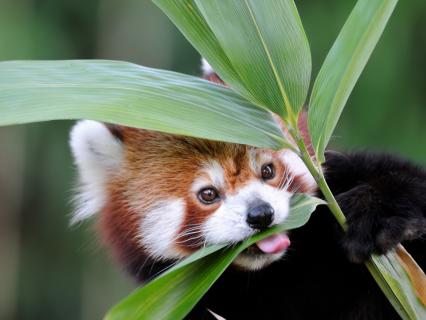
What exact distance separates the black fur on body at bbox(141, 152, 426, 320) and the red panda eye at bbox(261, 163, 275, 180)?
19cm

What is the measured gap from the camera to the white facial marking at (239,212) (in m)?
1.72

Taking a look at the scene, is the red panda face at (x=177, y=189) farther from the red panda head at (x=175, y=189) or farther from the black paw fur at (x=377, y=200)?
the black paw fur at (x=377, y=200)

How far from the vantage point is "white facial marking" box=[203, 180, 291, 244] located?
5.65 feet

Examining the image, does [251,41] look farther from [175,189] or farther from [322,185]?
[175,189]

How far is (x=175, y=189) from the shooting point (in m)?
2.12

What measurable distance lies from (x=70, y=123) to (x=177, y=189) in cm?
620

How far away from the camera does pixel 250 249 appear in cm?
193

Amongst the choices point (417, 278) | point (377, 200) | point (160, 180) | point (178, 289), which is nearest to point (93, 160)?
point (160, 180)

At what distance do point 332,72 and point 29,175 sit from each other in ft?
24.5

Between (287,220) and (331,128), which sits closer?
(331,128)

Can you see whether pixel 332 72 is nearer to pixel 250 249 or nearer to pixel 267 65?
pixel 267 65

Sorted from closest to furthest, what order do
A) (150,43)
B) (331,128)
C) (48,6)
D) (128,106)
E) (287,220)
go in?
1. (128,106)
2. (331,128)
3. (287,220)
4. (150,43)
5. (48,6)

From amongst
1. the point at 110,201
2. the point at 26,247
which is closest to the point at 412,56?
the point at 26,247

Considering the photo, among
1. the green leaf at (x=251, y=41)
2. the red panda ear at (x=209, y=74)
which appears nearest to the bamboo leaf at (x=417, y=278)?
the green leaf at (x=251, y=41)
